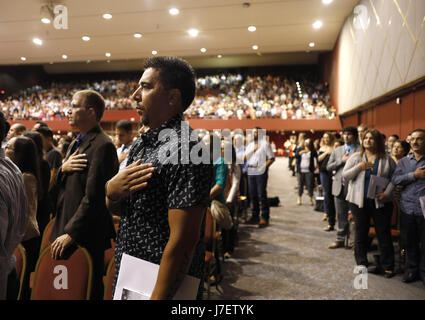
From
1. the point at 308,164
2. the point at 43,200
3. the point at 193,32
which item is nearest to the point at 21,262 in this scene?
the point at 43,200

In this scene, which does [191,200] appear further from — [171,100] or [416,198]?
[416,198]

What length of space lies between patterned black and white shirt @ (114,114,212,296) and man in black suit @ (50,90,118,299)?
0.75m

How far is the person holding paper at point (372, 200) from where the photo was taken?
11.3ft

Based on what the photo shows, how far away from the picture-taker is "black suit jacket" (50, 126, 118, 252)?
1722mm

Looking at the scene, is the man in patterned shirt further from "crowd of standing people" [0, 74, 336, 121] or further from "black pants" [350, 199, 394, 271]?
"crowd of standing people" [0, 74, 336, 121]

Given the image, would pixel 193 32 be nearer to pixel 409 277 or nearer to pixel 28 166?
pixel 409 277

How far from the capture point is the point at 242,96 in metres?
17.1

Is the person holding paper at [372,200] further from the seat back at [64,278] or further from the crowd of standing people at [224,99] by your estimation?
the crowd of standing people at [224,99]

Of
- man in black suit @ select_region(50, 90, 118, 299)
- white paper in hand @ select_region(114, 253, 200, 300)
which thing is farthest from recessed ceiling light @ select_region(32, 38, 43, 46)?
white paper in hand @ select_region(114, 253, 200, 300)

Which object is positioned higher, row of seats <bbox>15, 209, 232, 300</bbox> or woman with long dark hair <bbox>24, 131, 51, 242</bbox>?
woman with long dark hair <bbox>24, 131, 51, 242</bbox>

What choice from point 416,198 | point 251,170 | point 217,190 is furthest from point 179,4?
point 416,198

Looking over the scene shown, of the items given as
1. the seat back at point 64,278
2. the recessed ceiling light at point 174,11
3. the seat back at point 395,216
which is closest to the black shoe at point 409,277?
the seat back at point 395,216

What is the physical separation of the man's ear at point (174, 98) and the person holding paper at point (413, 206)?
3.09 metres

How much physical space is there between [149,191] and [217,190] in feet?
8.12
